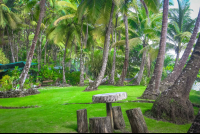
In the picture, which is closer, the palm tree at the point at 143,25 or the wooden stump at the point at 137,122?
the wooden stump at the point at 137,122

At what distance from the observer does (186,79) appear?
4.77 metres

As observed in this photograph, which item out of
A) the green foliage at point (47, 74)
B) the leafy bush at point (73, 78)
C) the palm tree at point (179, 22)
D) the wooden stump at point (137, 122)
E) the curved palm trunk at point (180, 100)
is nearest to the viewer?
the wooden stump at point (137, 122)

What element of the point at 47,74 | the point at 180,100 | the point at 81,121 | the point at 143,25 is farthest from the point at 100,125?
the point at 47,74

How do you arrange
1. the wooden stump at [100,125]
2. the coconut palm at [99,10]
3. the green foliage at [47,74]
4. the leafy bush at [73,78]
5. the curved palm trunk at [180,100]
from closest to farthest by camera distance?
the wooden stump at [100,125] < the curved palm trunk at [180,100] < the coconut palm at [99,10] < the green foliage at [47,74] < the leafy bush at [73,78]

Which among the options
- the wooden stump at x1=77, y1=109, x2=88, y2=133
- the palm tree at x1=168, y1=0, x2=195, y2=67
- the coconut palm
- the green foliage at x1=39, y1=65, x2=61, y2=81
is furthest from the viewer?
the green foliage at x1=39, y1=65, x2=61, y2=81

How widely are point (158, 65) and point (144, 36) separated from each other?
38.0ft

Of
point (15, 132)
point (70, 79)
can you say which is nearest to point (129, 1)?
point (70, 79)

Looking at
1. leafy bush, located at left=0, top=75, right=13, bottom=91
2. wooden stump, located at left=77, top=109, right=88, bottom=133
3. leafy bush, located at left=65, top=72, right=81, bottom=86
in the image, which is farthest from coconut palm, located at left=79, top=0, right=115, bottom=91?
leafy bush, located at left=65, top=72, right=81, bottom=86

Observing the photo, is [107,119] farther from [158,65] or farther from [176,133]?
[158,65]

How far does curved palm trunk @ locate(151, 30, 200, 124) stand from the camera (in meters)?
4.48

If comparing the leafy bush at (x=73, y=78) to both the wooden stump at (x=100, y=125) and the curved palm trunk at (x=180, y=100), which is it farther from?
the wooden stump at (x=100, y=125)

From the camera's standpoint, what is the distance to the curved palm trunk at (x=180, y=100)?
4.48 m

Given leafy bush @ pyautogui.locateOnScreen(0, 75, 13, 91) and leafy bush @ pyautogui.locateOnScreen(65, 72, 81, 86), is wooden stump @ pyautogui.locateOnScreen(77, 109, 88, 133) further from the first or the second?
leafy bush @ pyautogui.locateOnScreen(65, 72, 81, 86)

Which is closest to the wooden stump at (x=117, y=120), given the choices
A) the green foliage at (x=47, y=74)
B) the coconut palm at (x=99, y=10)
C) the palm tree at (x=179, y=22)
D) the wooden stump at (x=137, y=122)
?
the wooden stump at (x=137, y=122)
